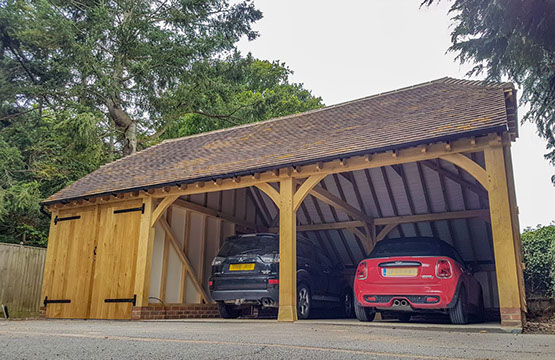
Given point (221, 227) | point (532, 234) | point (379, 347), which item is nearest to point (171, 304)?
point (221, 227)

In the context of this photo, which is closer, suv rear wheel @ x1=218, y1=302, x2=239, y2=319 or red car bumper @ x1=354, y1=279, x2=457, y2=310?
red car bumper @ x1=354, y1=279, x2=457, y2=310

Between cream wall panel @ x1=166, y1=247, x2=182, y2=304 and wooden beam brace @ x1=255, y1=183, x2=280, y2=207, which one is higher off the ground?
wooden beam brace @ x1=255, y1=183, x2=280, y2=207

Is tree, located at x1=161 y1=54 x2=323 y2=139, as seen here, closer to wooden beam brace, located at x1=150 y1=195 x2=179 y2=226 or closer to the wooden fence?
the wooden fence

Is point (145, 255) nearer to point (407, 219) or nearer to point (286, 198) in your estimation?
point (286, 198)

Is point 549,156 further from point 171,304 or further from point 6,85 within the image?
point 6,85

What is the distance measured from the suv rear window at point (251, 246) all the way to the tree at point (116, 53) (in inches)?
467

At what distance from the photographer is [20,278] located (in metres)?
12.3

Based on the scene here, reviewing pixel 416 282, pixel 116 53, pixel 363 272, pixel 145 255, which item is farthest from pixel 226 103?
pixel 416 282

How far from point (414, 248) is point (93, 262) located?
7052 millimetres

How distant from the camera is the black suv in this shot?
8.30 meters

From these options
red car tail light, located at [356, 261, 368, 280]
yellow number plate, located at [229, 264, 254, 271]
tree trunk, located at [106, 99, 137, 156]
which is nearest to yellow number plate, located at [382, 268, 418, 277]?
red car tail light, located at [356, 261, 368, 280]

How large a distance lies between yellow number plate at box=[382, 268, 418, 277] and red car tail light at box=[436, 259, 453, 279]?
1.04 ft

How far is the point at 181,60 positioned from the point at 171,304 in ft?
40.2

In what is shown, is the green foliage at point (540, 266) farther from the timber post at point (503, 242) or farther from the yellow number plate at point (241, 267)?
the yellow number plate at point (241, 267)
